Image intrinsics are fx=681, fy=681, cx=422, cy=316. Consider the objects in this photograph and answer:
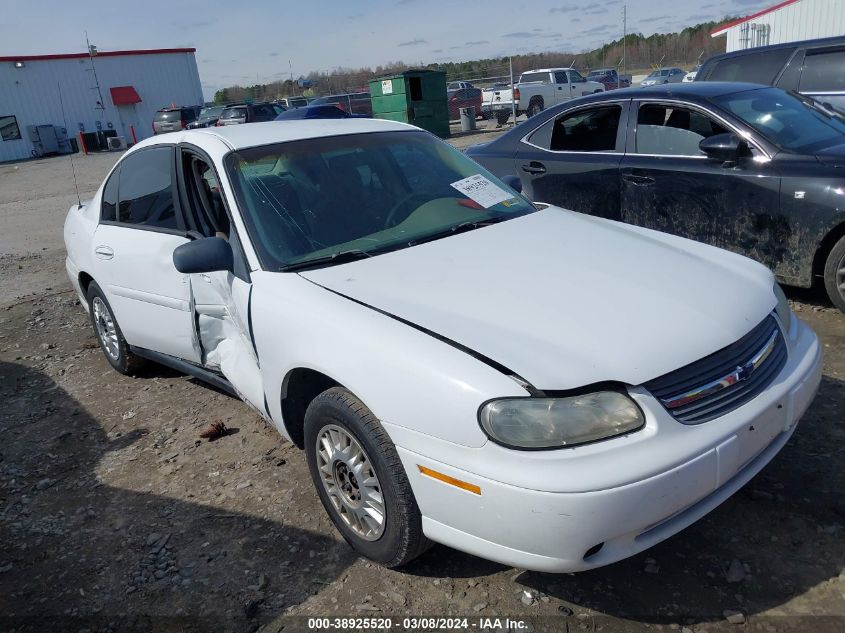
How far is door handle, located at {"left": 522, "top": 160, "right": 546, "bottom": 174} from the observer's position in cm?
583

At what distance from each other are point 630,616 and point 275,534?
58.8 inches

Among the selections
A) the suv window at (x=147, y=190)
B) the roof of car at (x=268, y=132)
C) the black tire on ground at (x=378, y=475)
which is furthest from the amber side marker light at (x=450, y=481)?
the suv window at (x=147, y=190)

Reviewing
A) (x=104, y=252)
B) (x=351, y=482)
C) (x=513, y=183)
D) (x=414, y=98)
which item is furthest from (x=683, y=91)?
(x=414, y=98)

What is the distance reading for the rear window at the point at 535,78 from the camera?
28.0m

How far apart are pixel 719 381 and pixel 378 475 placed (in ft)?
3.93

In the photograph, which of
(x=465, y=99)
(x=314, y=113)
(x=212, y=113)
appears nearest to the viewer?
(x=314, y=113)

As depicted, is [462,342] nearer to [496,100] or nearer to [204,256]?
Answer: [204,256]

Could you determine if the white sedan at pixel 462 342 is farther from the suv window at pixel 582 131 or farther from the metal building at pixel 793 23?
the metal building at pixel 793 23

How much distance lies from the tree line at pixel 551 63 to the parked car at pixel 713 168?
1298 inches

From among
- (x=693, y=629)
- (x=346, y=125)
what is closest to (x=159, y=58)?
(x=346, y=125)

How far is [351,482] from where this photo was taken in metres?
2.64

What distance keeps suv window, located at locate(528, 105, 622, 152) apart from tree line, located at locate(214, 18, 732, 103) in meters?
32.7

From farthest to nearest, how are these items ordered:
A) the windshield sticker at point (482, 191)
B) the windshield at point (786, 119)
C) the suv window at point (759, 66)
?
the suv window at point (759, 66), the windshield at point (786, 119), the windshield sticker at point (482, 191)

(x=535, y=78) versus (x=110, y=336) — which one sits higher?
(x=535, y=78)
